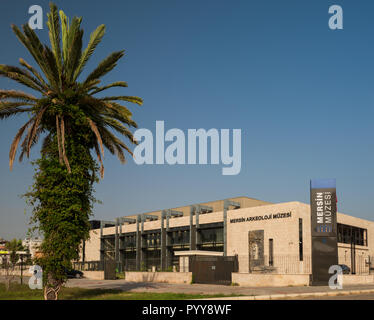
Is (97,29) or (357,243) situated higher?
(97,29)

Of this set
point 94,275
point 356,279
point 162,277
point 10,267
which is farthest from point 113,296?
point 10,267

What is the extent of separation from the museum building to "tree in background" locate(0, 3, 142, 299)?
68.6ft

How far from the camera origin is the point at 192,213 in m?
60.5

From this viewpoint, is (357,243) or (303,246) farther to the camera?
(357,243)

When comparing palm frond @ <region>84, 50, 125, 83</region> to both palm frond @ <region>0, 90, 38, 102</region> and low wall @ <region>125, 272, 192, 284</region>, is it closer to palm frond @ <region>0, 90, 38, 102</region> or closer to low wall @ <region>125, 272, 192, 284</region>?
palm frond @ <region>0, 90, 38, 102</region>

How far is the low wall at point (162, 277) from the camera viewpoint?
1437 inches

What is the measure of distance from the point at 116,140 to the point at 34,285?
14755mm

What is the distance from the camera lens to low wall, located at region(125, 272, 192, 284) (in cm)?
3649

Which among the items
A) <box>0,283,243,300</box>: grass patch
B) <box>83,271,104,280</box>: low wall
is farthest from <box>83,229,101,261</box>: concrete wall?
<box>0,283,243,300</box>: grass patch

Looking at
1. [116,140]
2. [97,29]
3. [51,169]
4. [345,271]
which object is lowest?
[345,271]

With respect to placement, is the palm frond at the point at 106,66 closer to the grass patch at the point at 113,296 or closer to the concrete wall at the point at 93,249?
the grass patch at the point at 113,296
